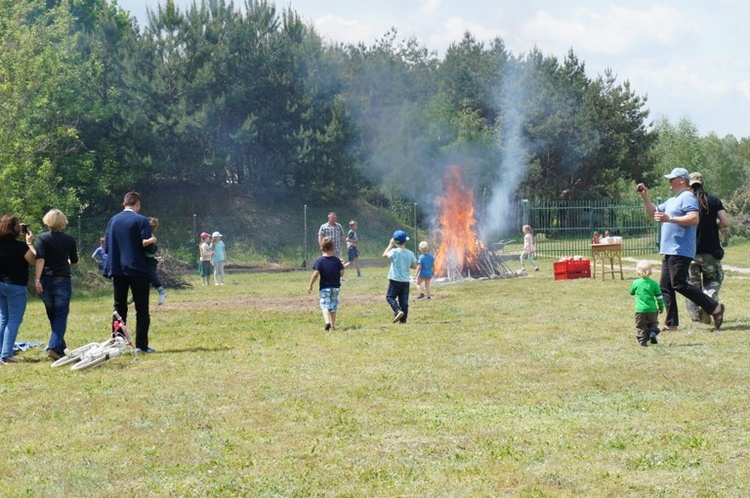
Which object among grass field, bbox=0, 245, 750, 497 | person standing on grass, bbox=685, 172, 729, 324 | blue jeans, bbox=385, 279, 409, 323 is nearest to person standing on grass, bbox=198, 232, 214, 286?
grass field, bbox=0, 245, 750, 497

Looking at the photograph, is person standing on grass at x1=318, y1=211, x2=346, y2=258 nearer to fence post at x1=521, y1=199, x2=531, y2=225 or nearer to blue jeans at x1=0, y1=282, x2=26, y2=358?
fence post at x1=521, y1=199, x2=531, y2=225

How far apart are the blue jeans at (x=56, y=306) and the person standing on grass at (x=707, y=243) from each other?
8225mm

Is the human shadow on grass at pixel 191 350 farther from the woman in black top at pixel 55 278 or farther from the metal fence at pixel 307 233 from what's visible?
the metal fence at pixel 307 233

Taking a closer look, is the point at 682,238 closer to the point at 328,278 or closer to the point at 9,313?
the point at 328,278

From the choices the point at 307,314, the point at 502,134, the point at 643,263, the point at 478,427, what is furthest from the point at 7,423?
the point at 502,134

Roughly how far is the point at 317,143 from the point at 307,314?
24979 mm

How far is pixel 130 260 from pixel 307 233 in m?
29.3

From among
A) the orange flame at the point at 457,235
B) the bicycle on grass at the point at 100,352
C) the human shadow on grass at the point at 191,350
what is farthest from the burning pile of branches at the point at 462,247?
the bicycle on grass at the point at 100,352

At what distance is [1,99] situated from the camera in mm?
26906

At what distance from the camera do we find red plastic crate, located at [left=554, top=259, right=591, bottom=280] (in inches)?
933

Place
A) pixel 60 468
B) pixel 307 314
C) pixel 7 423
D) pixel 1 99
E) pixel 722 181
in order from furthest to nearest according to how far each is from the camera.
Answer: pixel 722 181 → pixel 1 99 → pixel 307 314 → pixel 7 423 → pixel 60 468

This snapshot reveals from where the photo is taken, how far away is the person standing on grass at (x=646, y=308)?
437 inches

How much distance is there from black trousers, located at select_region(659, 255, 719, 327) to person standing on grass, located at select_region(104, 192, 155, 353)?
6640mm

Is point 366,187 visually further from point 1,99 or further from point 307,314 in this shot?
point 307,314
